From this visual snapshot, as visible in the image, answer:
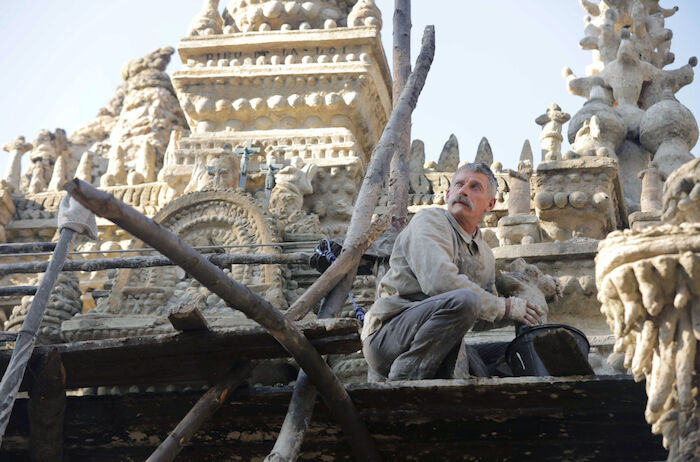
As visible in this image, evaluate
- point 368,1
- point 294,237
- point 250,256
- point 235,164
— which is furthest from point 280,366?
point 368,1

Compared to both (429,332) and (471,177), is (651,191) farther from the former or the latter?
(429,332)

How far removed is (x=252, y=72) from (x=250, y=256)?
985 cm

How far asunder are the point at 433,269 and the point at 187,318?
1579mm

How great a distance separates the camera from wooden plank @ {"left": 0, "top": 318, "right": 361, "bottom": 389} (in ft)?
18.5

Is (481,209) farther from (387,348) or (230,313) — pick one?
(230,313)

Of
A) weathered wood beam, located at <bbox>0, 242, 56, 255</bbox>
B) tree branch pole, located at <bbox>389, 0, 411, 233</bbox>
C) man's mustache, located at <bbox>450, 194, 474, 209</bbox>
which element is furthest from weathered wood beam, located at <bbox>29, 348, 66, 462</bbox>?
tree branch pole, located at <bbox>389, 0, 411, 233</bbox>

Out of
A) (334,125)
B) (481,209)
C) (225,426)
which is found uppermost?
(334,125)

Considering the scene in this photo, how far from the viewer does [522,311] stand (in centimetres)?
674

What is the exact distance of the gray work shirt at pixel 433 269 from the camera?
21.5 ft

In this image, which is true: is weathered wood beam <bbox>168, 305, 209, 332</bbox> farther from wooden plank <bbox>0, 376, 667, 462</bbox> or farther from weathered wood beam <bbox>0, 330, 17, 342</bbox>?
weathered wood beam <bbox>0, 330, 17, 342</bbox>

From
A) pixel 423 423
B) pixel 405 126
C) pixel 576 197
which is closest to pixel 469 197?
pixel 423 423

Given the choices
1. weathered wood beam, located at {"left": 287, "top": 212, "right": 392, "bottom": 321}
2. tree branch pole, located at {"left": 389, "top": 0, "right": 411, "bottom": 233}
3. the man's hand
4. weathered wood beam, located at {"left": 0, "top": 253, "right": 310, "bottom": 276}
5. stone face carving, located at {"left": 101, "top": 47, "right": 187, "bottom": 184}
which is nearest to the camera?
weathered wood beam, located at {"left": 287, "top": 212, "right": 392, "bottom": 321}

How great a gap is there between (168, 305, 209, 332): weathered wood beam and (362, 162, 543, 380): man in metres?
1.25

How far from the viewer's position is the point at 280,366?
7508 millimetres
